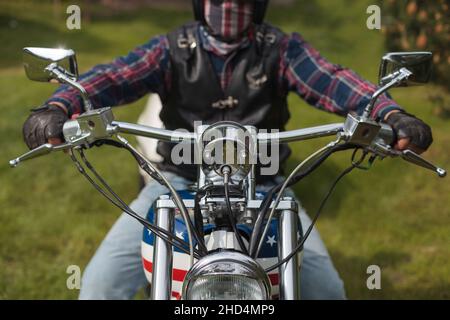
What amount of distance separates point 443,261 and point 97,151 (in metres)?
3.36

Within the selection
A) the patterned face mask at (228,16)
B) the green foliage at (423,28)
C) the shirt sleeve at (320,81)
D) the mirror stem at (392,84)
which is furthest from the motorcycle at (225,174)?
the green foliage at (423,28)

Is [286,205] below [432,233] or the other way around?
below

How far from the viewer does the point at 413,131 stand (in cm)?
208

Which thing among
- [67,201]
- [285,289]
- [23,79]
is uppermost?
[23,79]

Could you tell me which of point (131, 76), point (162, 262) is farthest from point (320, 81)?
point (162, 262)

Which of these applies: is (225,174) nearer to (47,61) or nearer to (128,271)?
(47,61)

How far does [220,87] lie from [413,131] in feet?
3.89

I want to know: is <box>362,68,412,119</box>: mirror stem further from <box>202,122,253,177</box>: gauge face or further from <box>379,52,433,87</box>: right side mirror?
<box>202,122,253,177</box>: gauge face

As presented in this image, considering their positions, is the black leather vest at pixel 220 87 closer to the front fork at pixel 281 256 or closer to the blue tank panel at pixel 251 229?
the blue tank panel at pixel 251 229

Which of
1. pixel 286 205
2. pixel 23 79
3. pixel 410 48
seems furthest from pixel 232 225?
pixel 23 79

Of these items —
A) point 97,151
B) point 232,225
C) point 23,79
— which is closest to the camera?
point 232,225

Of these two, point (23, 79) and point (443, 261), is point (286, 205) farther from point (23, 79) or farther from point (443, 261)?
point (23, 79)

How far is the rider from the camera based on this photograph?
2.82 m
